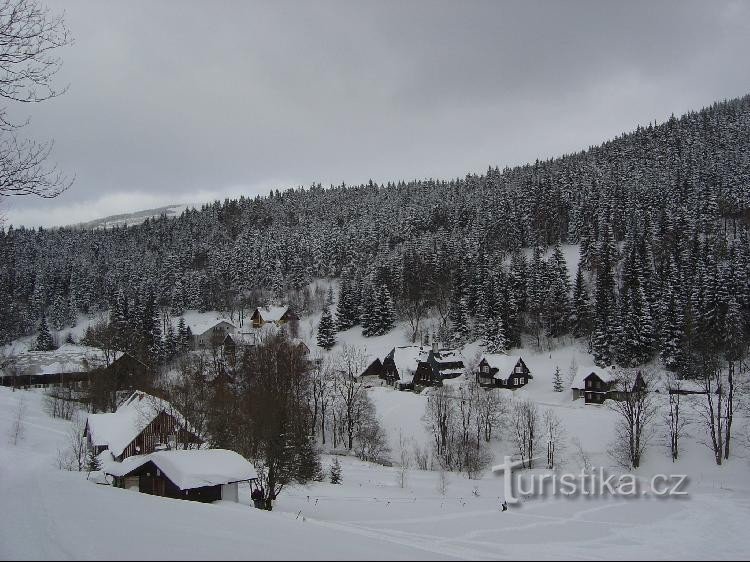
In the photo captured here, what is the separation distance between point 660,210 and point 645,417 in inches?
2983

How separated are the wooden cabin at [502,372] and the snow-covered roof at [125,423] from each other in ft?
127

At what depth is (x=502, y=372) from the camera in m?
64.9

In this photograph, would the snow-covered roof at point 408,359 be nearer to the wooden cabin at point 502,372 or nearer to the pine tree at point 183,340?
the wooden cabin at point 502,372

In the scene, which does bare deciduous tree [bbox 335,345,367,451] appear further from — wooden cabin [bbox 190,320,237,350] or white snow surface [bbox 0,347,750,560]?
wooden cabin [bbox 190,320,237,350]

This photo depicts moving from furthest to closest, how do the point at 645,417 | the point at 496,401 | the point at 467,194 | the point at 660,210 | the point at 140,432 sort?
the point at 467,194 < the point at 660,210 < the point at 496,401 < the point at 645,417 < the point at 140,432

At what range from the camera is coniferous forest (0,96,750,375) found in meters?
67.2

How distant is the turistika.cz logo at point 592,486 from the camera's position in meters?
31.4

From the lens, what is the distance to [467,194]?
507 feet

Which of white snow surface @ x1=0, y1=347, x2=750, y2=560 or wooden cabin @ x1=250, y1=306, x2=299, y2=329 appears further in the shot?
wooden cabin @ x1=250, y1=306, x2=299, y2=329

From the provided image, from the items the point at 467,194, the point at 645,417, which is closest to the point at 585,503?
the point at 645,417

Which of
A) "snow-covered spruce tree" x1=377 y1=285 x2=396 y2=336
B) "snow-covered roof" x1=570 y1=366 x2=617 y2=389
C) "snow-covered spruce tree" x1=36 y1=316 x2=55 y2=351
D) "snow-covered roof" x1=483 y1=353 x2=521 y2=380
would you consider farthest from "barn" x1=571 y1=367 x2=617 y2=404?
"snow-covered spruce tree" x1=36 y1=316 x2=55 y2=351

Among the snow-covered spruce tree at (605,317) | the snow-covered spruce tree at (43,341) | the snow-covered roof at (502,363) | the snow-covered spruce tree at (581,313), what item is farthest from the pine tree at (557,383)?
the snow-covered spruce tree at (43,341)

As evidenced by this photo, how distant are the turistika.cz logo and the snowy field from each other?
3.74ft

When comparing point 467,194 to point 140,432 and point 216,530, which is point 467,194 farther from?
point 216,530
